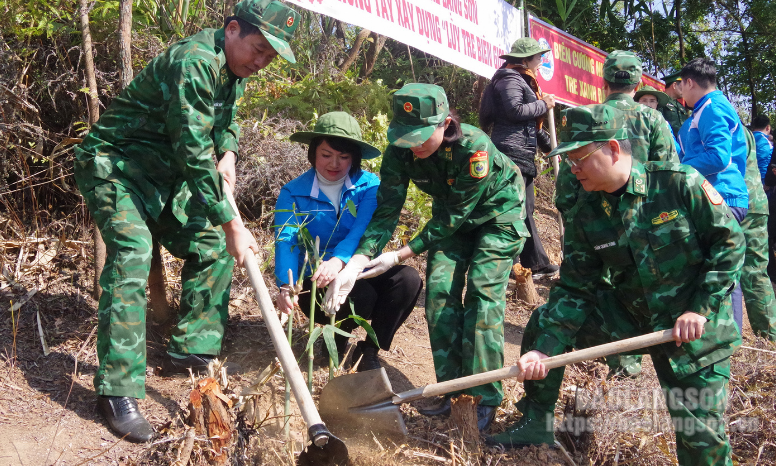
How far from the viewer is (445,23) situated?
6.17 metres

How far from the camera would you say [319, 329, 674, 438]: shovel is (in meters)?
2.89

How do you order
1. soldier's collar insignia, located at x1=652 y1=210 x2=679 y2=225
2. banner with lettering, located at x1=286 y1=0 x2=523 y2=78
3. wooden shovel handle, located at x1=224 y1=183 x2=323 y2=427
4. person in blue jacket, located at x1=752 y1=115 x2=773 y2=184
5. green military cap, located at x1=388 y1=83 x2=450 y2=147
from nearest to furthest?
wooden shovel handle, located at x1=224 y1=183 x2=323 y2=427
soldier's collar insignia, located at x1=652 y1=210 x2=679 y2=225
green military cap, located at x1=388 y1=83 x2=450 y2=147
banner with lettering, located at x1=286 y1=0 x2=523 y2=78
person in blue jacket, located at x1=752 y1=115 x2=773 y2=184

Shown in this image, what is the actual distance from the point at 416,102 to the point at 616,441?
1.92 metres

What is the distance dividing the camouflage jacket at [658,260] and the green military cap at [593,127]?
209 mm

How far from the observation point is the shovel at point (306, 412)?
99.7 inches

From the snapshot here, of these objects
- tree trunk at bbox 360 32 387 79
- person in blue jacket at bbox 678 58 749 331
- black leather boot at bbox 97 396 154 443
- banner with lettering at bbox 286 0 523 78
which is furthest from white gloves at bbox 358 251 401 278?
tree trunk at bbox 360 32 387 79

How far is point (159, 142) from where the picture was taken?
332cm

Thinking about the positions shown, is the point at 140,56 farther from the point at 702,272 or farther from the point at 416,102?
the point at 702,272

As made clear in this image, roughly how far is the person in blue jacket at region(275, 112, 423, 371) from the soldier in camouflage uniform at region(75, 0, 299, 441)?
1.62 ft

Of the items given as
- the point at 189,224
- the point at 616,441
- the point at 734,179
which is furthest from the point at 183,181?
the point at 734,179

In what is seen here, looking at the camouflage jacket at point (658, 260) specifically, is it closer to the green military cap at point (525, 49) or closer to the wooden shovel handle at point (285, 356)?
the wooden shovel handle at point (285, 356)

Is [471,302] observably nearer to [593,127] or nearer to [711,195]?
[593,127]

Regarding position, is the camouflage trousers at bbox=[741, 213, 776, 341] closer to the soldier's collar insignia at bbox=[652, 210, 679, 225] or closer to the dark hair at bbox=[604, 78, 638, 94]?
the dark hair at bbox=[604, 78, 638, 94]

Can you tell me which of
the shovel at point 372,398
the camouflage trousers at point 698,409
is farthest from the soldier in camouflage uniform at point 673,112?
the shovel at point 372,398
